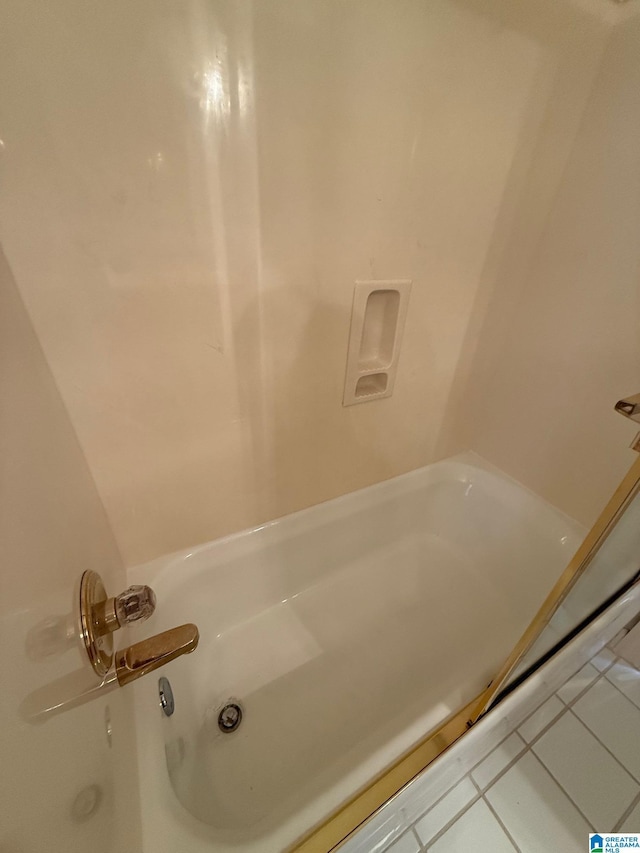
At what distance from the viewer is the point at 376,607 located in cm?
117

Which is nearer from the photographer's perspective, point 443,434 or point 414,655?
point 414,655

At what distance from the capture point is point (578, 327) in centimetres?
101

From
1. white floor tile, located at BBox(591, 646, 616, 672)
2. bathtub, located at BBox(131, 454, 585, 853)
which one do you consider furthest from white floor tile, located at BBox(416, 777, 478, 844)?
white floor tile, located at BBox(591, 646, 616, 672)

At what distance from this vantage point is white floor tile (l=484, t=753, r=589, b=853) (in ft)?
2.35

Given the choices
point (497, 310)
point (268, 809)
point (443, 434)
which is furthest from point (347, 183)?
point (268, 809)

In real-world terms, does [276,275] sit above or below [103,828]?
above

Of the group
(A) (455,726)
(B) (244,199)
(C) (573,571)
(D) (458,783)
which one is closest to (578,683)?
(D) (458,783)

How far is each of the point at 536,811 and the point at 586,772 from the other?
0.62 feet

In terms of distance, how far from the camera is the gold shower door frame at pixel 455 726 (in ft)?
1.67

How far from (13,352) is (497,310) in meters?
1.28

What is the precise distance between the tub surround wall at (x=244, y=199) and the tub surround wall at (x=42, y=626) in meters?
0.12

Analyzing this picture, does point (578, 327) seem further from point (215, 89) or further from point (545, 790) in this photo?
point (545, 790)

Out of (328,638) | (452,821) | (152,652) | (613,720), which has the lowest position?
(613,720)

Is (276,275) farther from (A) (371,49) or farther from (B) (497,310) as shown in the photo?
(B) (497,310)
